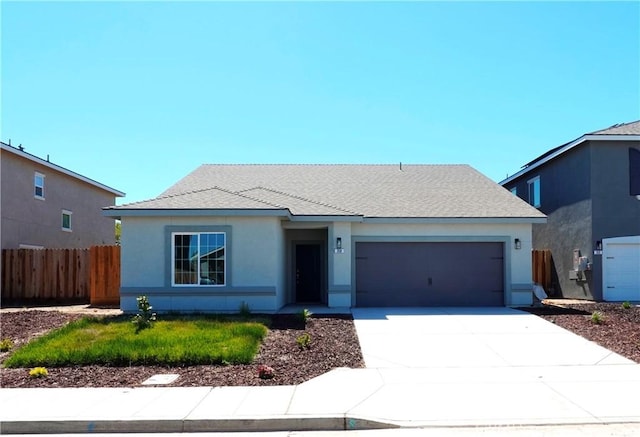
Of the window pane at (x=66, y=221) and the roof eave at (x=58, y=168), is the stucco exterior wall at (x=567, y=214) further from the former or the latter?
the window pane at (x=66, y=221)

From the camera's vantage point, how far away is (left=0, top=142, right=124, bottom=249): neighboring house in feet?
67.3

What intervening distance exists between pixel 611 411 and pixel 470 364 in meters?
2.95

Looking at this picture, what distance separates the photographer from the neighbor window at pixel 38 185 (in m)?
22.4

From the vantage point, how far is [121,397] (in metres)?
7.65

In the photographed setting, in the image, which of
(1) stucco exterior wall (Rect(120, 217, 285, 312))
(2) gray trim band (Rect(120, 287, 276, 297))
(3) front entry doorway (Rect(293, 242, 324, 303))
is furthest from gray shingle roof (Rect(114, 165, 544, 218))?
(2) gray trim band (Rect(120, 287, 276, 297))

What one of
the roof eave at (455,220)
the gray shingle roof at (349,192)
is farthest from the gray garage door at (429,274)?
the gray shingle roof at (349,192)

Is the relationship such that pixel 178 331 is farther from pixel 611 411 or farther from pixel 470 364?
pixel 611 411

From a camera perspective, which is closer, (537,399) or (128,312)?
(537,399)

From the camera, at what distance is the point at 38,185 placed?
2264 centimetres

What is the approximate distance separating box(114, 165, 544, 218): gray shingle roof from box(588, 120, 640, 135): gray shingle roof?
12.2ft

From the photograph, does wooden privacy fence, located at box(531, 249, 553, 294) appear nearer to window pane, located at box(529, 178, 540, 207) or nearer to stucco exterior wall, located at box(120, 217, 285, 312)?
window pane, located at box(529, 178, 540, 207)

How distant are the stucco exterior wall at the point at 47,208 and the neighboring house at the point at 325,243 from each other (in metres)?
6.85

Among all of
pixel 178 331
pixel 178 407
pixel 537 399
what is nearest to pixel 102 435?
pixel 178 407

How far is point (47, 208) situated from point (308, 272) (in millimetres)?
12482
